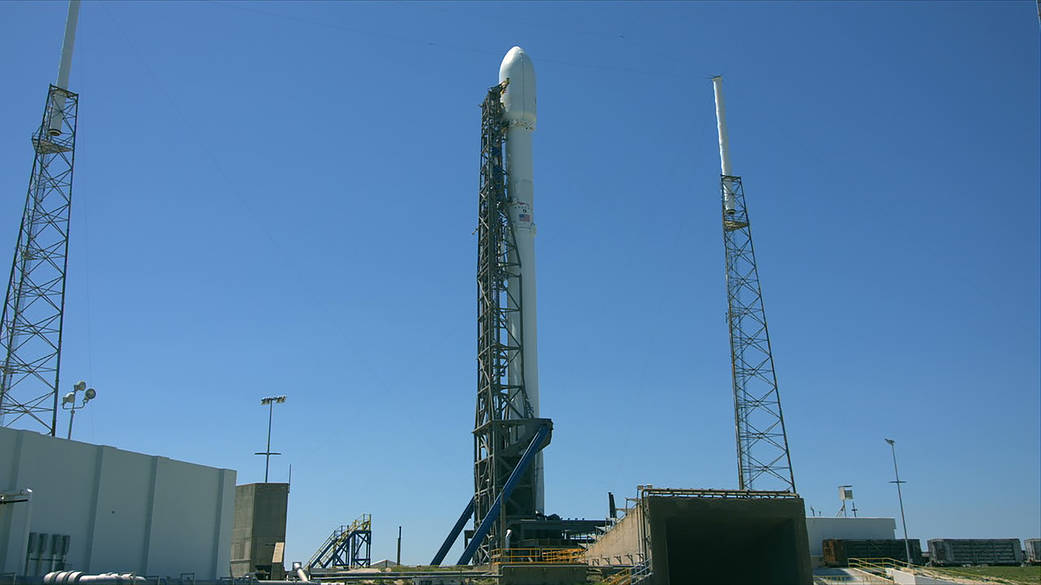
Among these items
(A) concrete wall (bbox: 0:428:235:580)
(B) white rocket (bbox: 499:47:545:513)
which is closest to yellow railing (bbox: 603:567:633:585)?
(B) white rocket (bbox: 499:47:545:513)

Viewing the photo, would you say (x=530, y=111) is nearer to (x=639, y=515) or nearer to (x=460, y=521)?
(x=460, y=521)

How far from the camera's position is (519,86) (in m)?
56.8

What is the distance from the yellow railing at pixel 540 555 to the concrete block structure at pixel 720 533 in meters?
1.31

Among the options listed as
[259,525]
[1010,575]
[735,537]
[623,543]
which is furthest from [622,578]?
[1010,575]

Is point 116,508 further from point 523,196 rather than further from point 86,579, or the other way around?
point 523,196

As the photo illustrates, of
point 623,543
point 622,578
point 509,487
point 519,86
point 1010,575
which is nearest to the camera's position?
point 622,578

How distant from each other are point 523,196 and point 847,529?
101 ft

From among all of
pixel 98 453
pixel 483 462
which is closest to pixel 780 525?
pixel 483 462

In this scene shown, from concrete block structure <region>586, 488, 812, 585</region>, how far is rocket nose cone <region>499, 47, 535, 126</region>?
26781mm

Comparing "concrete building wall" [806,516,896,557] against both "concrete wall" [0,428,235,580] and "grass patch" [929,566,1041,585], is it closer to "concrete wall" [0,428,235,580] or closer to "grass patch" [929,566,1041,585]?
"grass patch" [929,566,1041,585]

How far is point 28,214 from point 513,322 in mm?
25865

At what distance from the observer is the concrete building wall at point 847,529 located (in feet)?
191

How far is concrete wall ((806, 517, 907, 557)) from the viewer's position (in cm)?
5834

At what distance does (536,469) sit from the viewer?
50.4m
